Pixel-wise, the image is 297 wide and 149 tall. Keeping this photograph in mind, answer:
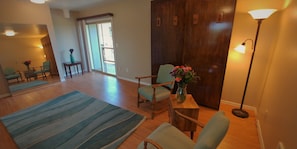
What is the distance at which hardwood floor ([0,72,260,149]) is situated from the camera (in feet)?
6.03

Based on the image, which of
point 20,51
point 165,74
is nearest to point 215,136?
point 165,74

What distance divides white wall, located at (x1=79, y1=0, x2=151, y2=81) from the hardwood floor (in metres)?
0.58

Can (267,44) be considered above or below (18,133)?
above

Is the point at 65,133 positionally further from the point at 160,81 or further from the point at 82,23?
the point at 82,23

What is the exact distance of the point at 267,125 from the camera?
5.46 feet

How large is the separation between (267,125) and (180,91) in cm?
120

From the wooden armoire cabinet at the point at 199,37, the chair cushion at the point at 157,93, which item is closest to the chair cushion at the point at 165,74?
the chair cushion at the point at 157,93

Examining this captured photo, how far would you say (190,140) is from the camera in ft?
4.23

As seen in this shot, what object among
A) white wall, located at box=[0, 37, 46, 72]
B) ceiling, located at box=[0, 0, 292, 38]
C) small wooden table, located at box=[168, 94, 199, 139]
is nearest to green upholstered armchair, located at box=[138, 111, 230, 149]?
small wooden table, located at box=[168, 94, 199, 139]

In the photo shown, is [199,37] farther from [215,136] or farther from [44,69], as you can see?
[44,69]

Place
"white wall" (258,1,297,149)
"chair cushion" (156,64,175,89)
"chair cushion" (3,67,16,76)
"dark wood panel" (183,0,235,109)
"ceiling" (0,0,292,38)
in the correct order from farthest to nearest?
1. "chair cushion" (3,67,16,76)
2. "chair cushion" (156,64,175,89)
3. "dark wood panel" (183,0,235,109)
4. "ceiling" (0,0,292,38)
5. "white wall" (258,1,297,149)

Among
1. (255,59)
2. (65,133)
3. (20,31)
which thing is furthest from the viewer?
(20,31)

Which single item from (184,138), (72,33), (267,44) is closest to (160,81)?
(184,138)

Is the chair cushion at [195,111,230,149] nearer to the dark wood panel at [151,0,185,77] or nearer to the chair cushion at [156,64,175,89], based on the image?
the chair cushion at [156,64,175,89]
